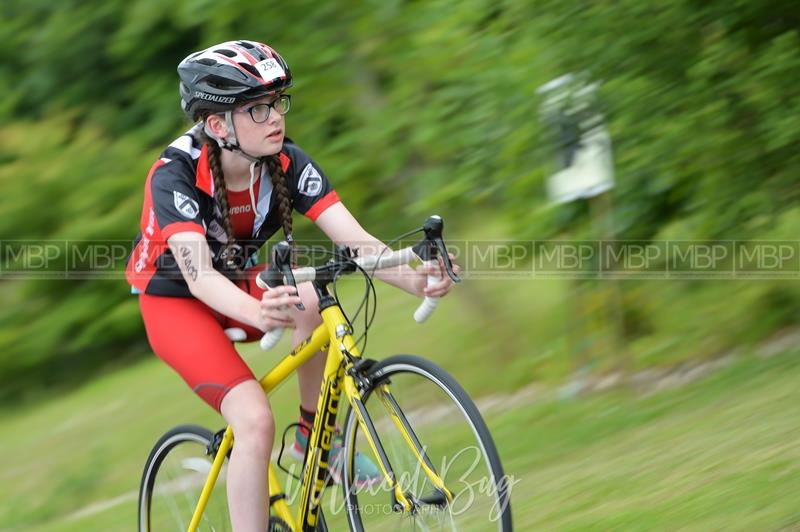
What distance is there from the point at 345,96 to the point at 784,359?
15.4 ft

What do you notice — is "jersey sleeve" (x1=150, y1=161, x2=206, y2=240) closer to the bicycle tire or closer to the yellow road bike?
the yellow road bike

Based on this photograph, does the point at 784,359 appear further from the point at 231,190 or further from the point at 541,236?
the point at 231,190

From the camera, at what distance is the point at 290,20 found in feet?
33.0

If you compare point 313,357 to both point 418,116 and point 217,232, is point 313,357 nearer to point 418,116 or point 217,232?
point 217,232

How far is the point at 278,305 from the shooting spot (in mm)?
3883

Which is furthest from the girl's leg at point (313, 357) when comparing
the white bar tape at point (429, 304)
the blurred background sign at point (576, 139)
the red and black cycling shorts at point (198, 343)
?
the blurred background sign at point (576, 139)

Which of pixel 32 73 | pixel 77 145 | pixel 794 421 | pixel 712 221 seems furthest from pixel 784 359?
pixel 32 73

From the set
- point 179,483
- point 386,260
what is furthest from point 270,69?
point 179,483

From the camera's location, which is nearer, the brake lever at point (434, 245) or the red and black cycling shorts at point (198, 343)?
the brake lever at point (434, 245)

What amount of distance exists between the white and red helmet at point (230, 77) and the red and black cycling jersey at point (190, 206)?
19 cm

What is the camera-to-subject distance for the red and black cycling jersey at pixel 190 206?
14.4 feet

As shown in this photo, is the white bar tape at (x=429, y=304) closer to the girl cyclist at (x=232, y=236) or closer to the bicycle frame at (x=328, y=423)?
the girl cyclist at (x=232, y=236)

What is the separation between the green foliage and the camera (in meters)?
6.94

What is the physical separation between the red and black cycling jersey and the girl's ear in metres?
0.09
